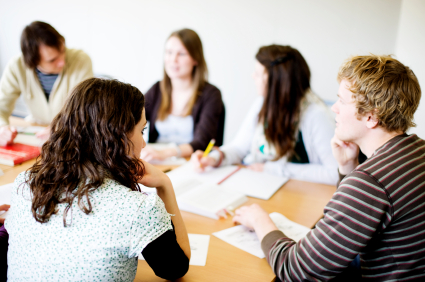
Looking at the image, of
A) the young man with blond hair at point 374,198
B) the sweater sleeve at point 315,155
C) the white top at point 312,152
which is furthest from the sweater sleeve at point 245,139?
the young man with blond hair at point 374,198

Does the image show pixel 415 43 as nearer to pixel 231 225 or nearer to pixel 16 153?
pixel 231 225

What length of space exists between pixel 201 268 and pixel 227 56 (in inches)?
104

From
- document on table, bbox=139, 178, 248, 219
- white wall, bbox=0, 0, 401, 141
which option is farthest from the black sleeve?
white wall, bbox=0, 0, 401, 141

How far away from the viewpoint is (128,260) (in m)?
0.79

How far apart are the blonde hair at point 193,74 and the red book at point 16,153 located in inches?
30.7

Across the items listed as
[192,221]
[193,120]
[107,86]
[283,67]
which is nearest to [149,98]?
[193,120]

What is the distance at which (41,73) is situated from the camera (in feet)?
7.07

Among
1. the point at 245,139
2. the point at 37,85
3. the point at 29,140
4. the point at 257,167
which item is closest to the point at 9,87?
the point at 37,85

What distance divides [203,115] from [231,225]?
1.02 metres

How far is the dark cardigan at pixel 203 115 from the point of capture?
2068mm

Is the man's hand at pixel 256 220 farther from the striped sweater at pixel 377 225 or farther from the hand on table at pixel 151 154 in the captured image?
the hand on table at pixel 151 154

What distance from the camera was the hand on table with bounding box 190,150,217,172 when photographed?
1.64 metres

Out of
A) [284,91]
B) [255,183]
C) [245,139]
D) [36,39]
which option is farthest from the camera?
[245,139]

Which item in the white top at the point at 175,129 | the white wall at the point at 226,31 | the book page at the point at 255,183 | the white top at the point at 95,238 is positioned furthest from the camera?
the white wall at the point at 226,31
